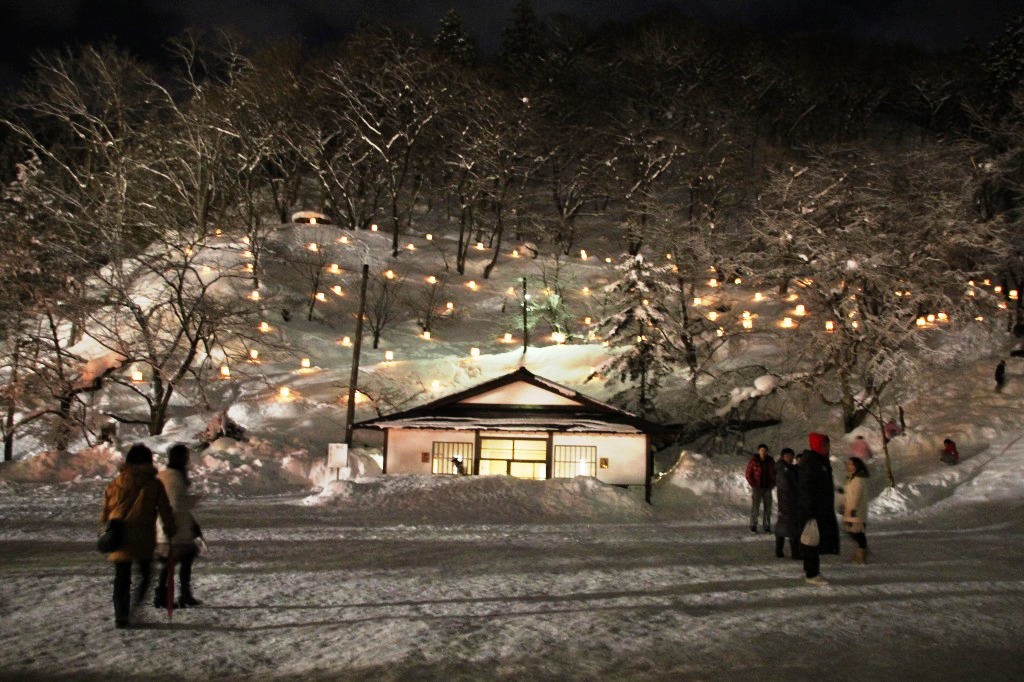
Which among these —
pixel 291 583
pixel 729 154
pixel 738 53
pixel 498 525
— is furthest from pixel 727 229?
pixel 291 583

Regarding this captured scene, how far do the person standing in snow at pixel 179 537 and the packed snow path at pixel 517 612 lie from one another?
0.62 ft

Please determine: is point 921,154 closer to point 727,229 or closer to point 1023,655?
point 727,229

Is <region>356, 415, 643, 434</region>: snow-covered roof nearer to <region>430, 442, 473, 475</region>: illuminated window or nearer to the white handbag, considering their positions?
<region>430, 442, 473, 475</region>: illuminated window

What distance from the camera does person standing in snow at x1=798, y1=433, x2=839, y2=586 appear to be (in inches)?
318

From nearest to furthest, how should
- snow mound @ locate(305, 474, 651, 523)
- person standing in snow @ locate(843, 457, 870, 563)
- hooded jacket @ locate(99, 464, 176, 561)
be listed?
hooded jacket @ locate(99, 464, 176, 561) → person standing in snow @ locate(843, 457, 870, 563) → snow mound @ locate(305, 474, 651, 523)

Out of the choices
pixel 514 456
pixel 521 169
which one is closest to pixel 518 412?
pixel 514 456

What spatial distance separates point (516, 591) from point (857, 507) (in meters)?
4.61

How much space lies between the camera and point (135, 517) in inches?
248

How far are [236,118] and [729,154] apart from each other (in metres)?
32.4

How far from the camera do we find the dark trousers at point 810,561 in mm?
8133

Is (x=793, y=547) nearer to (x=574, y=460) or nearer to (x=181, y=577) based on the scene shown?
(x=181, y=577)

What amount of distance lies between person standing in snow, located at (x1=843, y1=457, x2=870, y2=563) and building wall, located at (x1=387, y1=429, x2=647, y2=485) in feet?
45.5

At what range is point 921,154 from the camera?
3281cm

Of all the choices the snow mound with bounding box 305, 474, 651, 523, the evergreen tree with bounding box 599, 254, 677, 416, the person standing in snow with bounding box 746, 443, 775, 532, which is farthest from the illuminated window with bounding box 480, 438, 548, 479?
the person standing in snow with bounding box 746, 443, 775, 532
